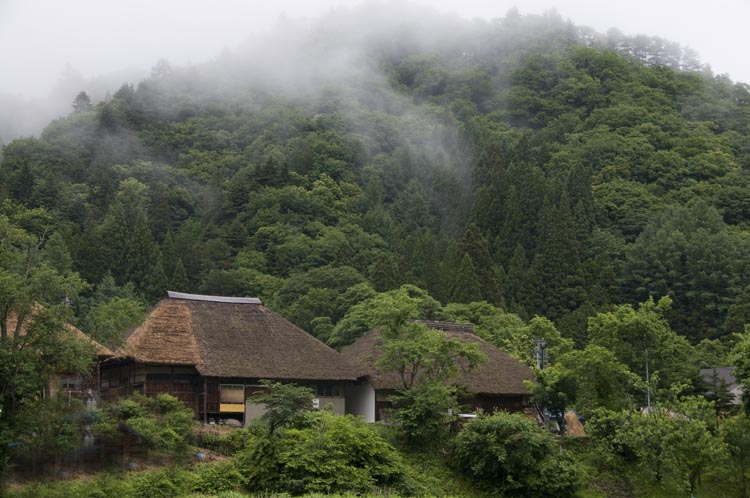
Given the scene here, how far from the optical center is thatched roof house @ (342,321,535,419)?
134 ft

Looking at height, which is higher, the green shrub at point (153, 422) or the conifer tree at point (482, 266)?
the conifer tree at point (482, 266)

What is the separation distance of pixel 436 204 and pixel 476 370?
56758mm

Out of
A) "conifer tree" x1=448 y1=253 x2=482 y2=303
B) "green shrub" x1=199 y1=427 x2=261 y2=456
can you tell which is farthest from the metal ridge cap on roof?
"conifer tree" x1=448 y1=253 x2=482 y2=303

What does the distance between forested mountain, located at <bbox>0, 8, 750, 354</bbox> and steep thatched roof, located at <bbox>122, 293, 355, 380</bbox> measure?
2.36 meters

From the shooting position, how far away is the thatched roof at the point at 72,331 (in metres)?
29.5

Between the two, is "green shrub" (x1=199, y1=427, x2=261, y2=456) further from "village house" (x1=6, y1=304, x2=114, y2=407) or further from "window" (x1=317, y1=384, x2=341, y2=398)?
"window" (x1=317, y1=384, x2=341, y2=398)

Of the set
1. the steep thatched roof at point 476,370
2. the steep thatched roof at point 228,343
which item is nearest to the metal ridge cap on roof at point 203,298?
the steep thatched roof at point 228,343

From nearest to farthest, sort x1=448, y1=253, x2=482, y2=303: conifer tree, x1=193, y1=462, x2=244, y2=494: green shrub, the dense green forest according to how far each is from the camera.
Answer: x1=193, y1=462, x2=244, y2=494: green shrub → the dense green forest → x1=448, y1=253, x2=482, y2=303: conifer tree

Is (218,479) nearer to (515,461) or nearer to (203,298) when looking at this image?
(515,461)

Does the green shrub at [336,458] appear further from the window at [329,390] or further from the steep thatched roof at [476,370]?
the steep thatched roof at [476,370]

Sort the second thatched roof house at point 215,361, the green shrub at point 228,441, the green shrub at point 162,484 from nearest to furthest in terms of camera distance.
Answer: the green shrub at point 162,484, the green shrub at point 228,441, the second thatched roof house at point 215,361

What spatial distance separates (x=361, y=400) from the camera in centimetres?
4231

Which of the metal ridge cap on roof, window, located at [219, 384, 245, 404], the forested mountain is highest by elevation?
the forested mountain

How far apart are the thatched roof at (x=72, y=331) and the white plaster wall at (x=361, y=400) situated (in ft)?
36.5
